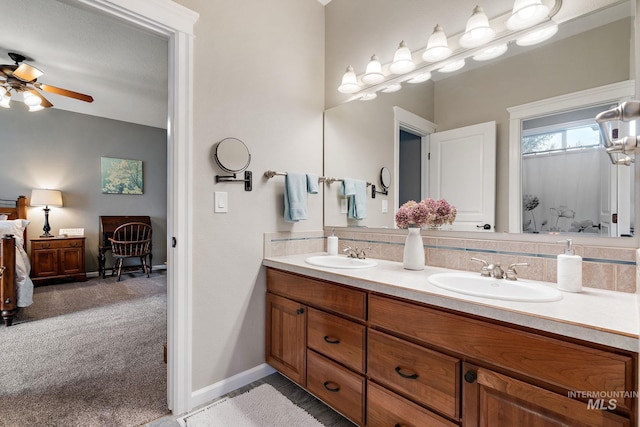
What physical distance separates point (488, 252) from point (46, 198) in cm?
553

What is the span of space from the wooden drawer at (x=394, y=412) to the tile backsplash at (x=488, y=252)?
71 cm

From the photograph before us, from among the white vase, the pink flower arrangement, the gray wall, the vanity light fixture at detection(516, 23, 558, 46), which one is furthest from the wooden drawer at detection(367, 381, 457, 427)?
the gray wall

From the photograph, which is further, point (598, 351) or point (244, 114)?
point (244, 114)

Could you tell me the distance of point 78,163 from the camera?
15.5ft

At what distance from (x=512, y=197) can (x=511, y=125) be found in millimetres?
351

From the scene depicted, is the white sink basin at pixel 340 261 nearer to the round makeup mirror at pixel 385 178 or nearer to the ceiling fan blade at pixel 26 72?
the round makeup mirror at pixel 385 178

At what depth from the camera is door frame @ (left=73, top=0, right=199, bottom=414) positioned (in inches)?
60.8

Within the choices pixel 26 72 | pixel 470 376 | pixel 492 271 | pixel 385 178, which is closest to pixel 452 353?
pixel 470 376

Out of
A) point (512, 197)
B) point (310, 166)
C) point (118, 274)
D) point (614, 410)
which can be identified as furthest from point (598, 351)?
point (118, 274)

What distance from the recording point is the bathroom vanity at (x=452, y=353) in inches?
29.7

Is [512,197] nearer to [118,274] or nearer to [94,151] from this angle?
[118,274]

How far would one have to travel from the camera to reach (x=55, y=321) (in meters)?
2.88

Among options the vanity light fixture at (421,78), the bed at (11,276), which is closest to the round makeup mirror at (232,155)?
the vanity light fixture at (421,78)

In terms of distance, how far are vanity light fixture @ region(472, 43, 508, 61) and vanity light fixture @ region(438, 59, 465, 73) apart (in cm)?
7
